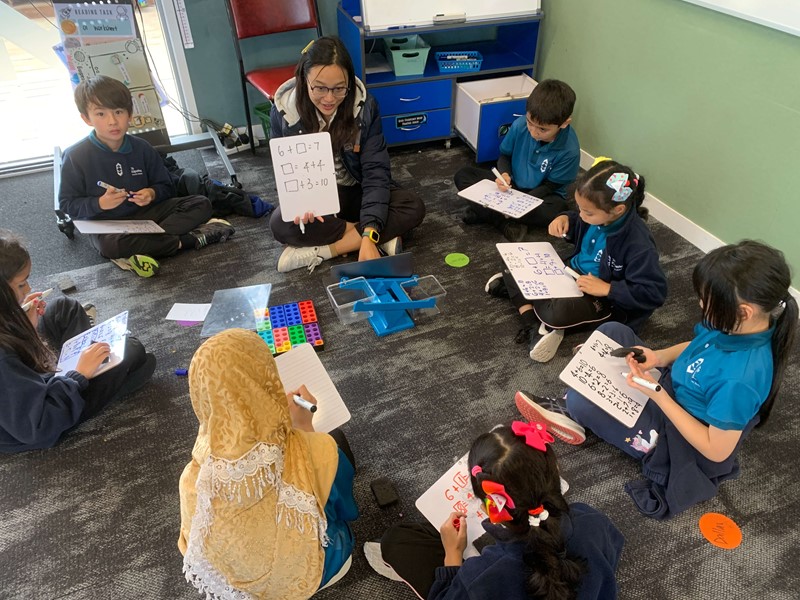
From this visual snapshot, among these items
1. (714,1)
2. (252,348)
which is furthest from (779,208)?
(252,348)

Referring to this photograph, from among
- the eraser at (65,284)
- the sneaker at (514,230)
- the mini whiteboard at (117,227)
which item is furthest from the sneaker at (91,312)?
the sneaker at (514,230)

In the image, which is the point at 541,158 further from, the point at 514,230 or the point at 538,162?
the point at 514,230

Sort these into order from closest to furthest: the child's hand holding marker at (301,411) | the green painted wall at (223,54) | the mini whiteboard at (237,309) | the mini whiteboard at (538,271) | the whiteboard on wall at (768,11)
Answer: the child's hand holding marker at (301,411) < the whiteboard on wall at (768,11) < the mini whiteboard at (538,271) < the mini whiteboard at (237,309) < the green painted wall at (223,54)

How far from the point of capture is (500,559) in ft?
3.22

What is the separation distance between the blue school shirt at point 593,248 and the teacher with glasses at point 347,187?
0.74 metres

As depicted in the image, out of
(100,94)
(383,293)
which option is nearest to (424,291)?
(383,293)

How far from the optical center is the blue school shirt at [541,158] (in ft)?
8.24

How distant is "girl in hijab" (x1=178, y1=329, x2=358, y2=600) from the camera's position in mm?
958

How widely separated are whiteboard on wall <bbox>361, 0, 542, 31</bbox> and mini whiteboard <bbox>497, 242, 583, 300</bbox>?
1.40 meters

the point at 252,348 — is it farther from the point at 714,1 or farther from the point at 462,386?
the point at 714,1

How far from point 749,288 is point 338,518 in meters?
1.06

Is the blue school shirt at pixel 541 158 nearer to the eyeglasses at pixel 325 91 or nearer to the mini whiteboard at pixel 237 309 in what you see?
the eyeglasses at pixel 325 91

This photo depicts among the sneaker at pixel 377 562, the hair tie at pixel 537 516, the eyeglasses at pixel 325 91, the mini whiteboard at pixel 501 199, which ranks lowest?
the sneaker at pixel 377 562

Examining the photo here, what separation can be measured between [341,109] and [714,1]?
4.94 feet
